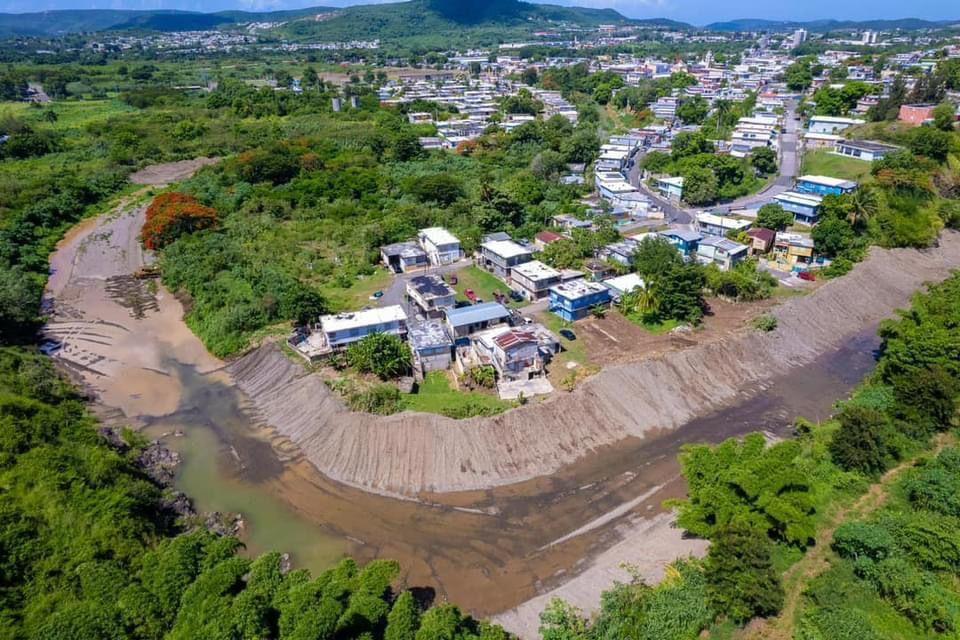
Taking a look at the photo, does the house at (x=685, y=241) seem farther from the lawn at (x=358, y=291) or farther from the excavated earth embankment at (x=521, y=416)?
the lawn at (x=358, y=291)

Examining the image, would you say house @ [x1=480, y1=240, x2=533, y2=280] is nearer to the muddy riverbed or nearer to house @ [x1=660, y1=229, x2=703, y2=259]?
house @ [x1=660, y1=229, x2=703, y2=259]

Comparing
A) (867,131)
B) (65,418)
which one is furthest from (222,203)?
(867,131)

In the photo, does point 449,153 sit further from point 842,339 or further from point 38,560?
point 38,560

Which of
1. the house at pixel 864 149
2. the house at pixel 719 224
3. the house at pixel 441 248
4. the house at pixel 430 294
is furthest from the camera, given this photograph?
the house at pixel 864 149

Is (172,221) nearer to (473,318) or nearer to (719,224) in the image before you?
(473,318)

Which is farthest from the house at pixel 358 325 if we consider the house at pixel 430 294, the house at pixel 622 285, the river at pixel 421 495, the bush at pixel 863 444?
the bush at pixel 863 444
